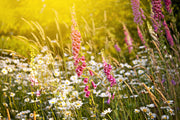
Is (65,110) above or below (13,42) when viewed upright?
below

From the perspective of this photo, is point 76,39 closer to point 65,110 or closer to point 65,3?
point 65,110

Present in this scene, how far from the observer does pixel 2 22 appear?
20.8 feet

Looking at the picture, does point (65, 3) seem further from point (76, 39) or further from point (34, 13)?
point (76, 39)

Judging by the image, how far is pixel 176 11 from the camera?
514 centimetres

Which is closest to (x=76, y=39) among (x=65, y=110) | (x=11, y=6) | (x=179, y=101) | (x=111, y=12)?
(x=65, y=110)

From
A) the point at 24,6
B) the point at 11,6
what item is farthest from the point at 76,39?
the point at 11,6

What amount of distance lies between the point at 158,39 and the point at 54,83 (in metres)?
1.29

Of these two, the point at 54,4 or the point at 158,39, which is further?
the point at 54,4

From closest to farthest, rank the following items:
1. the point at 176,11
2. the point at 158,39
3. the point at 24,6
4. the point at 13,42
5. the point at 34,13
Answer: the point at 158,39
the point at 176,11
the point at 13,42
the point at 34,13
the point at 24,6

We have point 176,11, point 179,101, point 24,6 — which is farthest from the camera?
point 24,6

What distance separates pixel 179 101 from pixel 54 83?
55.0 inches

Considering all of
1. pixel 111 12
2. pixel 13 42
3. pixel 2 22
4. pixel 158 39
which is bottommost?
pixel 158 39

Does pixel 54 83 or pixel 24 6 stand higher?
pixel 24 6

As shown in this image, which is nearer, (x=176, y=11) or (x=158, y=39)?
(x=158, y=39)
